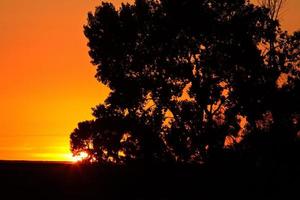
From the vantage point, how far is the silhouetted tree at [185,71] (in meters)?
36.8

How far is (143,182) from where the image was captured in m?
31.8

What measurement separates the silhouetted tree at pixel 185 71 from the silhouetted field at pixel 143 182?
10.4ft

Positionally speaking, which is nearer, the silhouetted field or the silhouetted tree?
the silhouetted field

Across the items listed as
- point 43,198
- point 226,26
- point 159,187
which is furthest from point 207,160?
point 43,198

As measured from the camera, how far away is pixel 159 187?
105ft

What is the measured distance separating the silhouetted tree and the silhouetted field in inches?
124

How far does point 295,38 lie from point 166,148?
10245 millimetres

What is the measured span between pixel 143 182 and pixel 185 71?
8.35 meters

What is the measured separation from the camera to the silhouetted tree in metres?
36.8

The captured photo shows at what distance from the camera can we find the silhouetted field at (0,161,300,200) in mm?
28922

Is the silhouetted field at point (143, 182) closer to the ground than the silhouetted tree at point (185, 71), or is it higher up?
closer to the ground

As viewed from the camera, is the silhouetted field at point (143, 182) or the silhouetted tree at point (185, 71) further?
the silhouetted tree at point (185, 71)

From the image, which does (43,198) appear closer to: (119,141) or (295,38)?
(119,141)

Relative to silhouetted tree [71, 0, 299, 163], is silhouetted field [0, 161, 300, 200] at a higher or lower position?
lower
